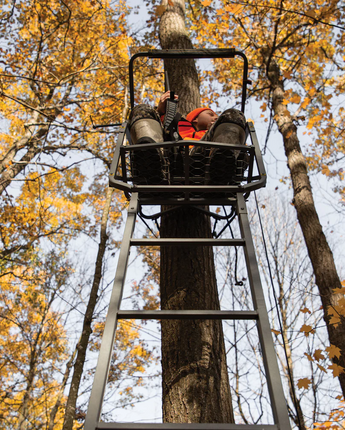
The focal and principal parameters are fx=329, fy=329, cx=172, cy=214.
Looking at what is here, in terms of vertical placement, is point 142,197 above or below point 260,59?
below

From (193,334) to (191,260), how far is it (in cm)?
54

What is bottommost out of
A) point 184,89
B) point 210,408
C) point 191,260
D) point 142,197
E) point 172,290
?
point 210,408

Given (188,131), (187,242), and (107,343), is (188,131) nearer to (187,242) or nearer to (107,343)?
(187,242)

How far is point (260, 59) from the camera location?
28.0 ft

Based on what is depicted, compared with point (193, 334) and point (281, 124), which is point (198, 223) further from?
point (281, 124)

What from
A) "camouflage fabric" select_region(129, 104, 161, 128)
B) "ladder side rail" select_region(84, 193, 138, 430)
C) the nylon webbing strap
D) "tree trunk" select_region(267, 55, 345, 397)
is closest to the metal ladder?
"ladder side rail" select_region(84, 193, 138, 430)

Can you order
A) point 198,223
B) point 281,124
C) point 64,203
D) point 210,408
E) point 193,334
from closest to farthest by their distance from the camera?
1. point 210,408
2. point 193,334
3. point 198,223
4. point 281,124
5. point 64,203

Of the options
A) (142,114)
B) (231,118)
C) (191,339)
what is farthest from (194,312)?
(142,114)

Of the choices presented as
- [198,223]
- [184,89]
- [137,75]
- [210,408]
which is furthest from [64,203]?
[210,408]

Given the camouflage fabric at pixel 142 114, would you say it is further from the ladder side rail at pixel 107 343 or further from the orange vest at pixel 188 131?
the ladder side rail at pixel 107 343

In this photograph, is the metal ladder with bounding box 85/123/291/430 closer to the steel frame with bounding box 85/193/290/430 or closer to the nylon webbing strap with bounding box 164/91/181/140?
the steel frame with bounding box 85/193/290/430

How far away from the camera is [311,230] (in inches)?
197

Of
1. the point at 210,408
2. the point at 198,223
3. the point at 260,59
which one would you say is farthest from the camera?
the point at 260,59

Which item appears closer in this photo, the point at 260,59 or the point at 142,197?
the point at 142,197
